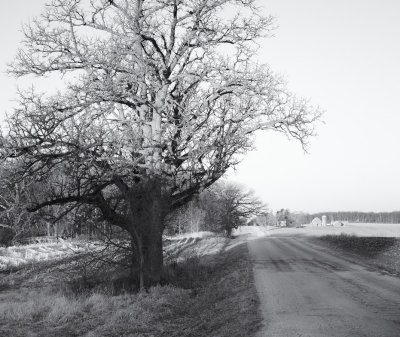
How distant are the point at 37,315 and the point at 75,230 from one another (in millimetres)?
3395

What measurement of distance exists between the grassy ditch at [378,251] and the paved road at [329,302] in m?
2.08

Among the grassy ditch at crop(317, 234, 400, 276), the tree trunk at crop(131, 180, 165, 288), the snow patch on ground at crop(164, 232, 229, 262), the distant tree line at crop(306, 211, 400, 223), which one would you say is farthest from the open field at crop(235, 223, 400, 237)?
the distant tree line at crop(306, 211, 400, 223)

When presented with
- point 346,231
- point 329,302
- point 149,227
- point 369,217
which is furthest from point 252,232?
point 369,217

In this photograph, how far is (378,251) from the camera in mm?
23406

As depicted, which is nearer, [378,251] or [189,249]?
[378,251]

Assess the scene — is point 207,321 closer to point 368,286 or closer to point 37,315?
point 37,315

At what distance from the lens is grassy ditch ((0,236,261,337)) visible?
857cm

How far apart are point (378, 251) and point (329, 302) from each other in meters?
14.7

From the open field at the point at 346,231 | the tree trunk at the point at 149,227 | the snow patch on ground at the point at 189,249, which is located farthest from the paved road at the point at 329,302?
the open field at the point at 346,231

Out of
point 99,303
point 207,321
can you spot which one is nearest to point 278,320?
point 207,321

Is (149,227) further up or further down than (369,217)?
further up

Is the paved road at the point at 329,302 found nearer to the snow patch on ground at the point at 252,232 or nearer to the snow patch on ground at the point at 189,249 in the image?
the snow patch on ground at the point at 189,249

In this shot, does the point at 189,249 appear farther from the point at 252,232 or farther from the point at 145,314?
the point at 252,232

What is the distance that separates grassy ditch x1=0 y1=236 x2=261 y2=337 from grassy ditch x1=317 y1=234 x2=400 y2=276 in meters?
8.64
